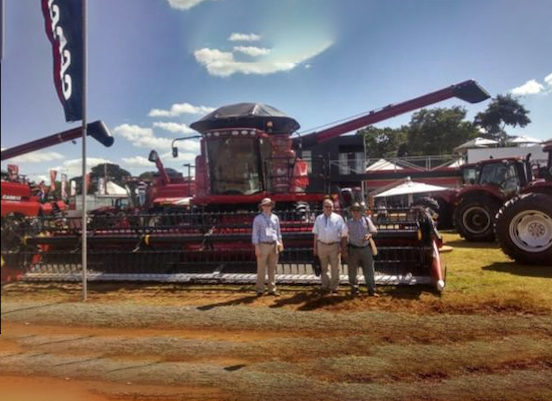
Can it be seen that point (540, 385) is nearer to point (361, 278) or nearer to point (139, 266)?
point (361, 278)

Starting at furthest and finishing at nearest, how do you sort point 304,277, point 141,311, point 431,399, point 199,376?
point 304,277 → point 141,311 → point 199,376 → point 431,399

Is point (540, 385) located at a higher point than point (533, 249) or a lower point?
lower

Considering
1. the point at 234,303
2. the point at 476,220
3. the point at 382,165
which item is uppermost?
the point at 382,165

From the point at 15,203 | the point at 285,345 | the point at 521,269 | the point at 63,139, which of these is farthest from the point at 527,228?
the point at 15,203

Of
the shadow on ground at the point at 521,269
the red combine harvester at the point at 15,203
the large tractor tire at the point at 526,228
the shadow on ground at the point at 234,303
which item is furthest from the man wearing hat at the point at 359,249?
the red combine harvester at the point at 15,203

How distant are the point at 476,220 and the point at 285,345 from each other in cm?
864

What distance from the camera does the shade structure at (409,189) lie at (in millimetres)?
13359

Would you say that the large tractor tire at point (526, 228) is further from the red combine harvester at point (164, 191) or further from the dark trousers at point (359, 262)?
the red combine harvester at point (164, 191)

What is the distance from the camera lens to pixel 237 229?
23.3 ft

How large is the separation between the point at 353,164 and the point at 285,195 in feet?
15.1

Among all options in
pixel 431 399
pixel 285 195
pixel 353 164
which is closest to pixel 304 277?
pixel 285 195

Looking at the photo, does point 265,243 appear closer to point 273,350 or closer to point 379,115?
point 273,350

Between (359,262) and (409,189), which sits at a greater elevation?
(409,189)

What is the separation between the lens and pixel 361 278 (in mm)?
6504
